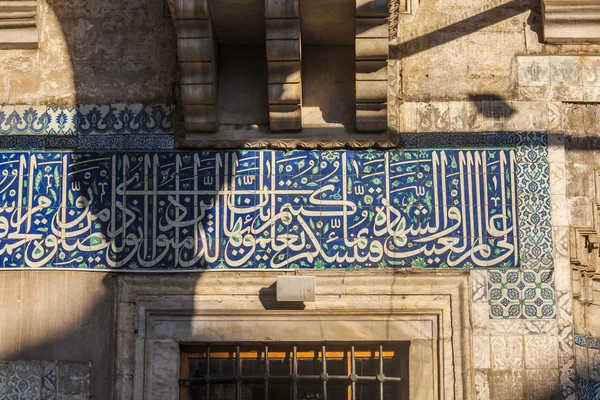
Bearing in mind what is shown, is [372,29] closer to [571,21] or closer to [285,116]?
[285,116]

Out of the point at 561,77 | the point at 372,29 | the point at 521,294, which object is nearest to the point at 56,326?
the point at 372,29

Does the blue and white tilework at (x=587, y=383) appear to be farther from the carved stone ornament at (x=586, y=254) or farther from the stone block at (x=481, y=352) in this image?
the stone block at (x=481, y=352)

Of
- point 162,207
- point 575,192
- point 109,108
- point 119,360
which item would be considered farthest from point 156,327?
point 575,192

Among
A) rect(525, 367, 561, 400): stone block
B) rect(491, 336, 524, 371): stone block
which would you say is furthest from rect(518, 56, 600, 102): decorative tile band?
rect(525, 367, 561, 400): stone block

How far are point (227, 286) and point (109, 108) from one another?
1.44m

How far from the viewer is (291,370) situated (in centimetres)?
671

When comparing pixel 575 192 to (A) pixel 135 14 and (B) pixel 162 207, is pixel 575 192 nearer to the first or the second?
(B) pixel 162 207

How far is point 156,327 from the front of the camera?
21.8ft

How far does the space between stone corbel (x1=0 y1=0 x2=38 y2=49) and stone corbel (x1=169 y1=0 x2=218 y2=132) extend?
113 cm

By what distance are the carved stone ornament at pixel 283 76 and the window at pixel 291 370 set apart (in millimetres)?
1322

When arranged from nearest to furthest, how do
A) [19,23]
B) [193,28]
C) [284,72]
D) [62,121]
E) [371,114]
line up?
[193,28] < [284,72] < [371,114] < [62,121] < [19,23]

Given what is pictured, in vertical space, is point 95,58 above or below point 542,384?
above

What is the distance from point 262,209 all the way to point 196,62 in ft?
3.37

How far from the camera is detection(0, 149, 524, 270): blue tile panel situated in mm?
6719
